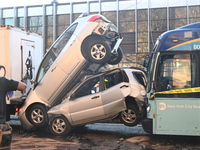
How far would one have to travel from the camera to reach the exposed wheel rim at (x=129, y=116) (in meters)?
7.55

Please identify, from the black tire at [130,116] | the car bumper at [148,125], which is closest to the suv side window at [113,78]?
the black tire at [130,116]

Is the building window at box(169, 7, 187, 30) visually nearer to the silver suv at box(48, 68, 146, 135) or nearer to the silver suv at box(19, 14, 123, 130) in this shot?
the silver suv at box(19, 14, 123, 130)

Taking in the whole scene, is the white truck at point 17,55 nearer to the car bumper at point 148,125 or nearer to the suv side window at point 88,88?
the suv side window at point 88,88

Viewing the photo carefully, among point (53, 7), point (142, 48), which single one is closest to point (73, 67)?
point (142, 48)

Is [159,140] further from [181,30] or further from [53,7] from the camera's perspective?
[53,7]

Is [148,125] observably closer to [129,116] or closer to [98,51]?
[129,116]

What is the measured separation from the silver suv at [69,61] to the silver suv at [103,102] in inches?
14.3

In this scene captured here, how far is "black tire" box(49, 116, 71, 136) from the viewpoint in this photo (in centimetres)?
774

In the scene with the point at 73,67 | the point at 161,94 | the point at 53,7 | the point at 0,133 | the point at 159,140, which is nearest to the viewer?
the point at 0,133

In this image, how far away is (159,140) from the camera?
7289mm

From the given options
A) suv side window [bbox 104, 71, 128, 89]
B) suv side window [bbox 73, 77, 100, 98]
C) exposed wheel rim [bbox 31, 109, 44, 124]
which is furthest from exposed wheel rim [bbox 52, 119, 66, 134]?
suv side window [bbox 104, 71, 128, 89]

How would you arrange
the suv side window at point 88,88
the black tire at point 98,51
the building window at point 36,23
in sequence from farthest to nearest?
the building window at point 36,23 → the suv side window at point 88,88 → the black tire at point 98,51

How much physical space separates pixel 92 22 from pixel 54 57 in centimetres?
149

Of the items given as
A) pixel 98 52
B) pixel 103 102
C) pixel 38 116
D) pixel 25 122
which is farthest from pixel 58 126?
pixel 98 52
